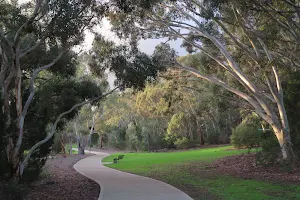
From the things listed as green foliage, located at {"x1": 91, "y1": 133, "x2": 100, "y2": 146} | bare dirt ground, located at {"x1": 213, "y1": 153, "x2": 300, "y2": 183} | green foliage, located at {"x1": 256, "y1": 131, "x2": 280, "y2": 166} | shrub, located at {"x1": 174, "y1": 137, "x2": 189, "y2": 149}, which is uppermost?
green foliage, located at {"x1": 91, "y1": 133, "x2": 100, "y2": 146}

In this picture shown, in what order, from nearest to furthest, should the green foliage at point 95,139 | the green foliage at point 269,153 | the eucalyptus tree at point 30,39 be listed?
1. the eucalyptus tree at point 30,39
2. the green foliage at point 269,153
3. the green foliage at point 95,139

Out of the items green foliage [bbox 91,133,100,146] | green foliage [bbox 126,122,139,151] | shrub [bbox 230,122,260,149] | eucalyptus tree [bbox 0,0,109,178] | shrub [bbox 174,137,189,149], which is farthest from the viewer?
green foliage [bbox 91,133,100,146]

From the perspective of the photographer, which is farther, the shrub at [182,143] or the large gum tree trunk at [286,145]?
the shrub at [182,143]

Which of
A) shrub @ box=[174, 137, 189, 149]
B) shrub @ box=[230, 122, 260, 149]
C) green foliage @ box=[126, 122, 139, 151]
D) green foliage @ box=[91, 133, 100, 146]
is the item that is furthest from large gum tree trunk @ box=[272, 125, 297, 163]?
green foliage @ box=[91, 133, 100, 146]

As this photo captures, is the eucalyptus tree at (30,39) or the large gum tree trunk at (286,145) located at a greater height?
the eucalyptus tree at (30,39)

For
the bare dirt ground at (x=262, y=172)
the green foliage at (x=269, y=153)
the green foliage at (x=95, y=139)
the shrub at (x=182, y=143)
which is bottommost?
the bare dirt ground at (x=262, y=172)

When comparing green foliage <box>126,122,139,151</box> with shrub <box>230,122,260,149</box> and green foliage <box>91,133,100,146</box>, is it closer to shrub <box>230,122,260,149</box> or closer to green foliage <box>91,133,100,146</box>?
green foliage <box>91,133,100,146</box>

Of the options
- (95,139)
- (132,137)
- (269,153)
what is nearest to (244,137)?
(269,153)

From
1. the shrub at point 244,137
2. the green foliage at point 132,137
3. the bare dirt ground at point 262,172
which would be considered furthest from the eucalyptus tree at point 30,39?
the green foliage at point 132,137

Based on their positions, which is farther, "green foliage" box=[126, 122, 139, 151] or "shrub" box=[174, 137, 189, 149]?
"green foliage" box=[126, 122, 139, 151]

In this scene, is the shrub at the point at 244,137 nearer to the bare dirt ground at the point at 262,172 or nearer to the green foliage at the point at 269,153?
the bare dirt ground at the point at 262,172

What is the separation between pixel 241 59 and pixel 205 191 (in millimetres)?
11513

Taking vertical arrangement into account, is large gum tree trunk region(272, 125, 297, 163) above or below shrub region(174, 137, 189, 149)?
below

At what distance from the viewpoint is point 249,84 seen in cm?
1688
